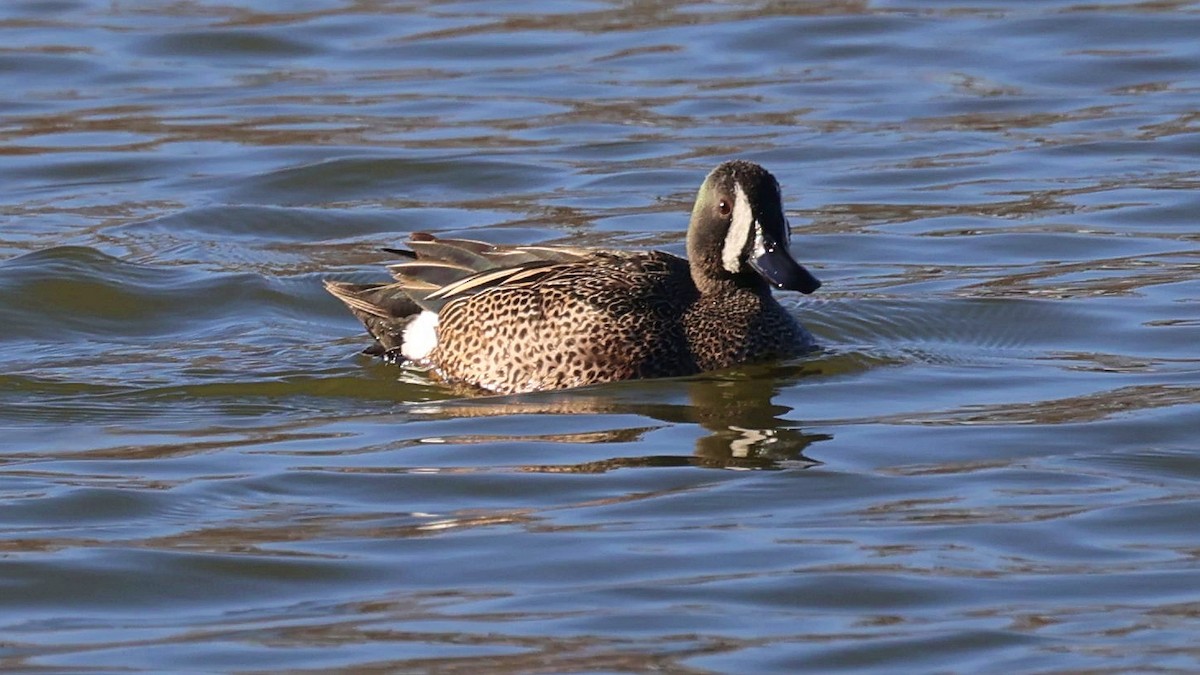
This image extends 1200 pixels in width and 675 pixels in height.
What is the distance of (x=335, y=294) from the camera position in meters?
10.5

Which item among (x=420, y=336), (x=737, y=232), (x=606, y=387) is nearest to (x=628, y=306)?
(x=606, y=387)

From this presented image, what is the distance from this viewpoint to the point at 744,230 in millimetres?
9367

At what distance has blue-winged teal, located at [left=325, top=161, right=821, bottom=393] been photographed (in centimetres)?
929

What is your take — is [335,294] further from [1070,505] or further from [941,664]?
[941,664]

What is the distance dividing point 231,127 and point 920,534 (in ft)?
31.3

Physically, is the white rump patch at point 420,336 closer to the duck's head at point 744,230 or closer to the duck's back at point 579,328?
the duck's back at point 579,328

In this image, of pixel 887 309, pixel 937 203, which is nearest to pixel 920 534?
pixel 887 309

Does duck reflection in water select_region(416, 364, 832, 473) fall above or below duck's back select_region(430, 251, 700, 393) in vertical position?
below

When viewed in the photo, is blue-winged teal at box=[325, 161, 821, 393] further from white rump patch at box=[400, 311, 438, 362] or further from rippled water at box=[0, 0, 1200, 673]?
rippled water at box=[0, 0, 1200, 673]

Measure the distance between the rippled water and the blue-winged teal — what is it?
141 mm

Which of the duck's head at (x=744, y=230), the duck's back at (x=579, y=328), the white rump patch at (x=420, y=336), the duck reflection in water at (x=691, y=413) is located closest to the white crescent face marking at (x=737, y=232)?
the duck's head at (x=744, y=230)

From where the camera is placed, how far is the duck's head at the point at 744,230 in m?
9.27

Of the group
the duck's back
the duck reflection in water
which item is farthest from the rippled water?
the duck's back

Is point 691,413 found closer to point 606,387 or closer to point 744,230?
point 606,387
